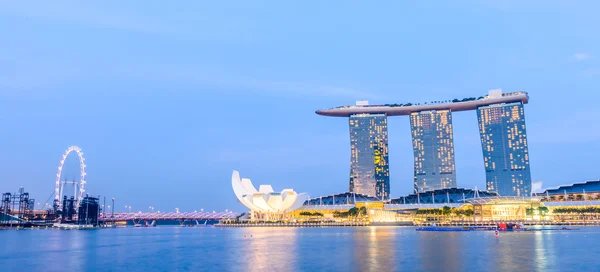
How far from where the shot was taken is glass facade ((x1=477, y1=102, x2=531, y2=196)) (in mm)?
186875

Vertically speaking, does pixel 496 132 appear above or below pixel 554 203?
above

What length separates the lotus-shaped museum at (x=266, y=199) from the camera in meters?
153

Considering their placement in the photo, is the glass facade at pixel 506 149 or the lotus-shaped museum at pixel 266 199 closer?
the lotus-shaped museum at pixel 266 199

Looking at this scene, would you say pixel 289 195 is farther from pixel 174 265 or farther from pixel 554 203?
pixel 174 265

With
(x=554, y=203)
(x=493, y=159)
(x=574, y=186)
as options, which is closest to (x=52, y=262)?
(x=554, y=203)

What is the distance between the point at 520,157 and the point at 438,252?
15949 centimetres

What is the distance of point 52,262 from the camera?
41062 millimetres

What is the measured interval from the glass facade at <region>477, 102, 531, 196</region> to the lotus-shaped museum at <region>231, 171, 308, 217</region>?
75007 mm

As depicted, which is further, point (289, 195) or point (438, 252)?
point (289, 195)

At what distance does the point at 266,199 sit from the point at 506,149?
3651 inches

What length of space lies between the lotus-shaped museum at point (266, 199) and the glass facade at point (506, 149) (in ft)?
246

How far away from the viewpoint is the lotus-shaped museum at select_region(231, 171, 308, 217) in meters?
153

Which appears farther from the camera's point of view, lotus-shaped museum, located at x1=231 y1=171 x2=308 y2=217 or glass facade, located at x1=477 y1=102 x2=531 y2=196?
glass facade, located at x1=477 y1=102 x2=531 y2=196

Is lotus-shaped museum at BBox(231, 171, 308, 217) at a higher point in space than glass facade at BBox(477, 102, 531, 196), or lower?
lower
